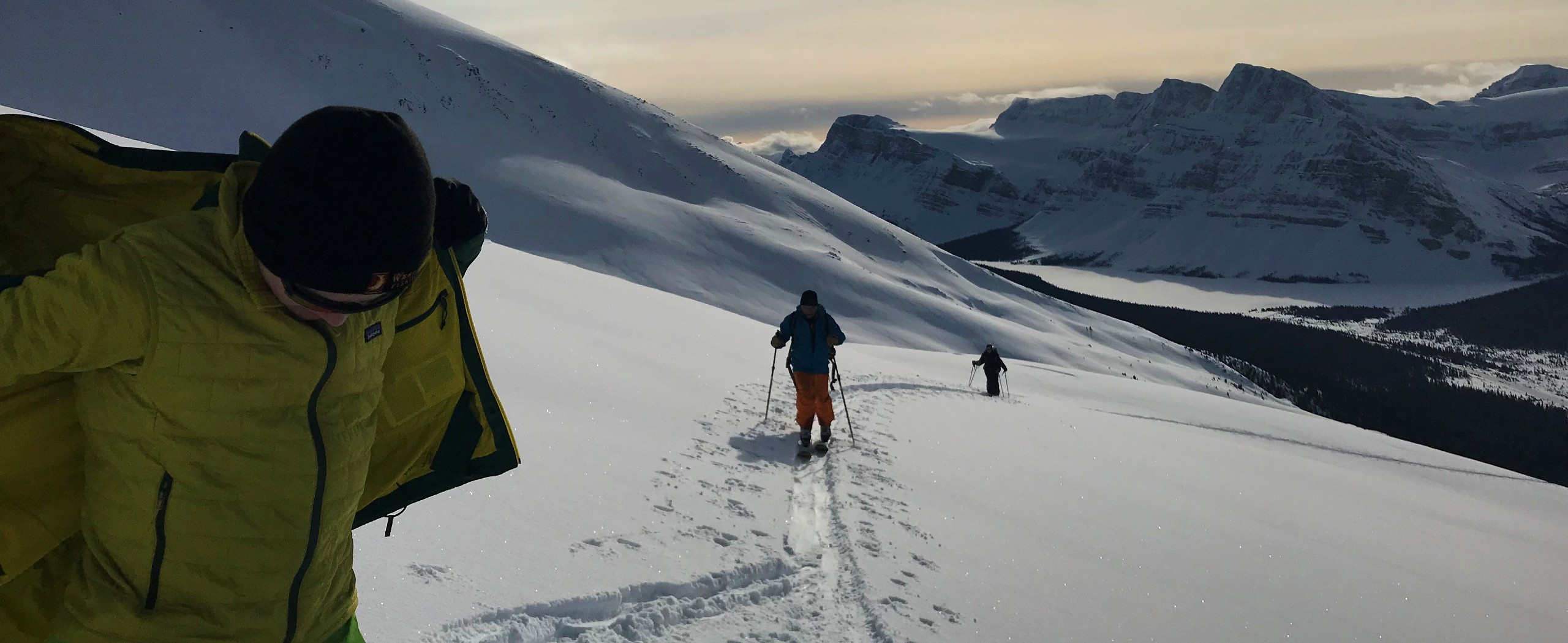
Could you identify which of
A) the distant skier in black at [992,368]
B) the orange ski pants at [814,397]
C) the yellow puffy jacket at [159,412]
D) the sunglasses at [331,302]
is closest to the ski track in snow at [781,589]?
the orange ski pants at [814,397]

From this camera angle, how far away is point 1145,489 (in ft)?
32.7

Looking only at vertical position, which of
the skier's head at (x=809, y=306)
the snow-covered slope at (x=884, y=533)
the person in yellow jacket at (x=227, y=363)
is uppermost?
the person in yellow jacket at (x=227, y=363)

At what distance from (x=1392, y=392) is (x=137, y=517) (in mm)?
126015

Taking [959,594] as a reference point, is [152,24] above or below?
above

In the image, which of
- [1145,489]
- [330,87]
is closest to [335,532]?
[1145,489]

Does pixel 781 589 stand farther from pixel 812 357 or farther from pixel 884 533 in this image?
pixel 812 357

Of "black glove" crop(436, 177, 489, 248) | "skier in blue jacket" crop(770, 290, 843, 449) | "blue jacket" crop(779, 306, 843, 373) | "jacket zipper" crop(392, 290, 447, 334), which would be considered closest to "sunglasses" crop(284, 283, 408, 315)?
"jacket zipper" crop(392, 290, 447, 334)

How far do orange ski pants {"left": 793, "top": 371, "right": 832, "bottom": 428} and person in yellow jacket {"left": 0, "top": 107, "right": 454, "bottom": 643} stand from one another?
8.11 meters

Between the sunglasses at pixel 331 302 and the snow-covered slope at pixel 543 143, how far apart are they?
42772mm

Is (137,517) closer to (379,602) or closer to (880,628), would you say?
(379,602)

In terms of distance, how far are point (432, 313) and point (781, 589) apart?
362 centimetres

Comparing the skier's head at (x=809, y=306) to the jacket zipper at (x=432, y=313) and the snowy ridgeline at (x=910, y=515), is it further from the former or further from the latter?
the jacket zipper at (x=432, y=313)

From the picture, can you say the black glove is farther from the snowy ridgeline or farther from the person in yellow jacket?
the snowy ridgeline

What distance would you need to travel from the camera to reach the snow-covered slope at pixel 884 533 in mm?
4820
